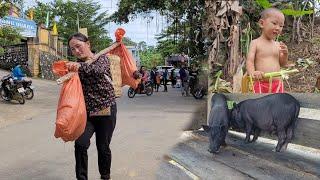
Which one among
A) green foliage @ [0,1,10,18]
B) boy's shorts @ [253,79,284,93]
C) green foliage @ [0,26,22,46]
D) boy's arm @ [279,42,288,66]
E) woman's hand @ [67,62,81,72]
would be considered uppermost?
green foliage @ [0,1,10,18]

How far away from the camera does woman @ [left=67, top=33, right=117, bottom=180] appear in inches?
170

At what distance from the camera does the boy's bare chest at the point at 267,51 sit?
443 centimetres

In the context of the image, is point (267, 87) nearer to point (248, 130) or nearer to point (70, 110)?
point (248, 130)

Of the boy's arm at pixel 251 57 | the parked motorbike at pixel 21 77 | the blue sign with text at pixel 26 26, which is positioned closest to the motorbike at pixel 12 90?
the parked motorbike at pixel 21 77

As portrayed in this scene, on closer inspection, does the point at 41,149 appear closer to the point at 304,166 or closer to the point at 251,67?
the point at 251,67

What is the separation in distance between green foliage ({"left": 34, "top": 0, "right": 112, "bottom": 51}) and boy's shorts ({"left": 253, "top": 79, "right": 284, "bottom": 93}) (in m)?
40.3

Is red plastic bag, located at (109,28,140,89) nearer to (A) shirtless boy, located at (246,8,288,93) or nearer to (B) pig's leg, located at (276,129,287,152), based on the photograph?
(A) shirtless boy, located at (246,8,288,93)

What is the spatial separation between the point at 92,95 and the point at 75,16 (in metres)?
41.8

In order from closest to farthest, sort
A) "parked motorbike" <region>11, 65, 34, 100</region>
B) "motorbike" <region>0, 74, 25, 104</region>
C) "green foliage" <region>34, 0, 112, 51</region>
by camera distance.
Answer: "motorbike" <region>0, 74, 25, 104</region> < "parked motorbike" <region>11, 65, 34, 100</region> < "green foliage" <region>34, 0, 112, 51</region>

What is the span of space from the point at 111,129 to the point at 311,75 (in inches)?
303

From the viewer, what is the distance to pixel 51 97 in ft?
62.2

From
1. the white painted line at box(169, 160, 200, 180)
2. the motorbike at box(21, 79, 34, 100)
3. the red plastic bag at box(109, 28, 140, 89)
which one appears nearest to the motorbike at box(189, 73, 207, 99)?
the motorbike at box(21, 79, 34, 100)

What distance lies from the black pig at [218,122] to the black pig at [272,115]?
31 cm

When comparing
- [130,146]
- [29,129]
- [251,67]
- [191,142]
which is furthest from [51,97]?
[251,67]
